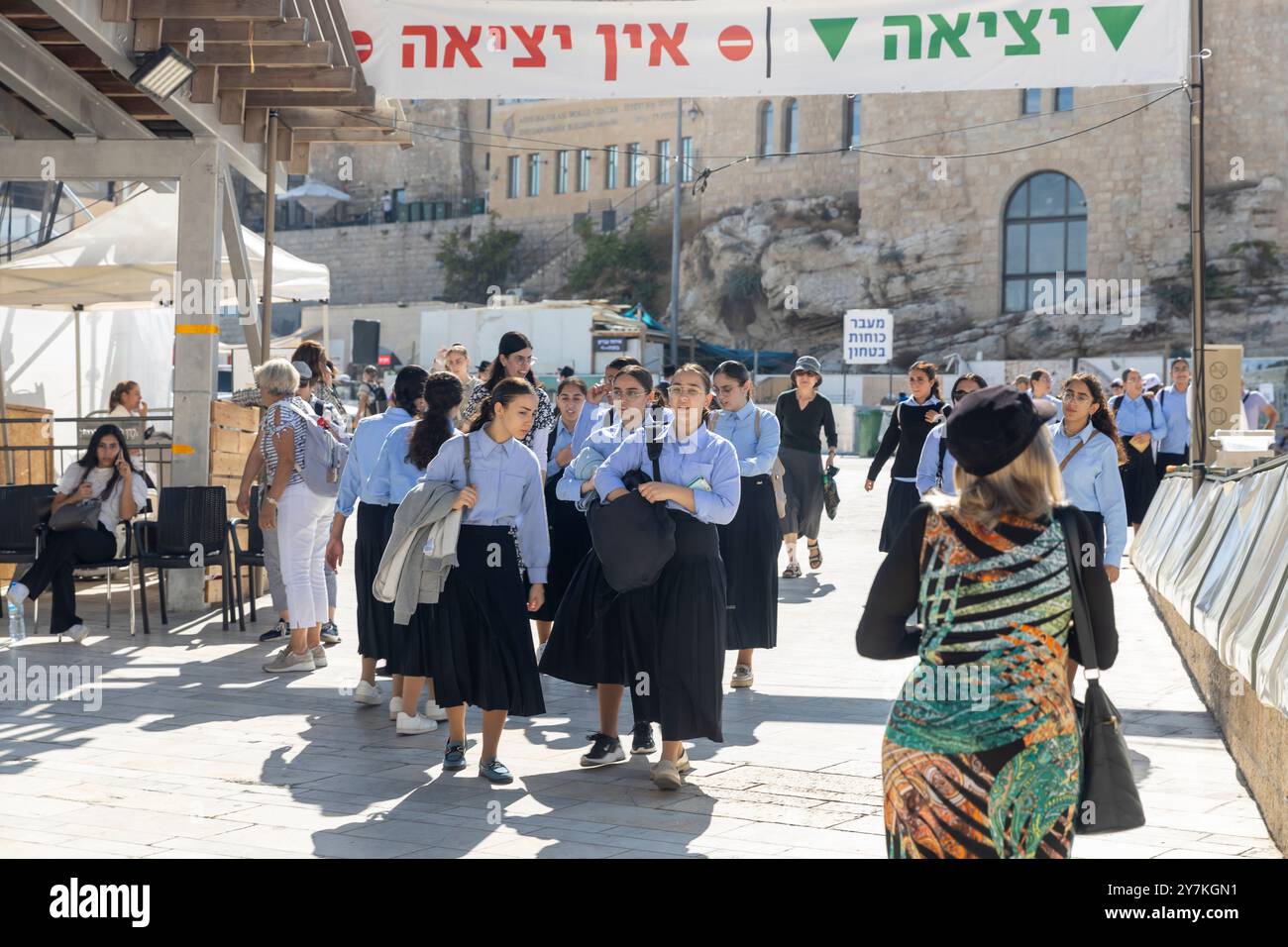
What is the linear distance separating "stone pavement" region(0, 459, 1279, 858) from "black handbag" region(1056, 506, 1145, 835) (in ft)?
5.85

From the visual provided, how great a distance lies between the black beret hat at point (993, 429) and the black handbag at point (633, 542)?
2841mm

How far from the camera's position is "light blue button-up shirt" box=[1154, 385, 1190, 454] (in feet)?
52.9

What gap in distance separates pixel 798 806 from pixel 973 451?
287cm

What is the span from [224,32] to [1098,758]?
8.23m

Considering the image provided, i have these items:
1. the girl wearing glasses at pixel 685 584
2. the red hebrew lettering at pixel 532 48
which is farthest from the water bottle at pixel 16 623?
the girl wearing glasses at pixel 685 584

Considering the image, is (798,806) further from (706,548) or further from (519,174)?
(519,174)

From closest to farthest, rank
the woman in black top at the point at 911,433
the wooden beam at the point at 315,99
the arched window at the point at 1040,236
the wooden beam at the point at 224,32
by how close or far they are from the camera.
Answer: the wooden beam at the point at 224,32 → the wooden beam at the point at 315,99 → the woman in black top at the point at 911,433 → the arched window at the point at 1040,236

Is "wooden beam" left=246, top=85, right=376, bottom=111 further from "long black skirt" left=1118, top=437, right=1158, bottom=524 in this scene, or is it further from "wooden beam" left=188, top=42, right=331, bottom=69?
"long black skirt" left=1118, top=437, right=1158, bottom=524

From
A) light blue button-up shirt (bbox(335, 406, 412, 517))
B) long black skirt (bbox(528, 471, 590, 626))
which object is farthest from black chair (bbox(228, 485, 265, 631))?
long black skirt (bbox(528, 471, 590, 626))

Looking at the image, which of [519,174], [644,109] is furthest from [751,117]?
[519,174]

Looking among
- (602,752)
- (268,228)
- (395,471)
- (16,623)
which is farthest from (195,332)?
(602,752)

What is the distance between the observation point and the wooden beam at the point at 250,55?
33.6ft

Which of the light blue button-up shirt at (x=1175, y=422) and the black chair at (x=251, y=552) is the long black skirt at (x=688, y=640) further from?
the light blue button-up shirt at (x=1175, y=422)
